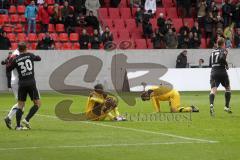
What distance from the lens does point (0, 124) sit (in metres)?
20.1

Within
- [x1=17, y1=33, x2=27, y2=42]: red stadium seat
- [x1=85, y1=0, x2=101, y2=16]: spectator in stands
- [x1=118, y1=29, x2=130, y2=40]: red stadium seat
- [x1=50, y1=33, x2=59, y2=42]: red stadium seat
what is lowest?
[x1=118, y1=29, x2=130, y2=40]: red stadium seat

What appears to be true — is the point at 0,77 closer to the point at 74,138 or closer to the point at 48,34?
the point at 48,34

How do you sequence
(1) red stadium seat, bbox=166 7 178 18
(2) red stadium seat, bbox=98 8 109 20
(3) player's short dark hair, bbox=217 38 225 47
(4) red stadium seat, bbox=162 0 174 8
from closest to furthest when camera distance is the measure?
1. (3) player's short dark hair, bbox=217 38 225 47
2. (2) red stadium seat, bbox=98 8 109 20
3. (1) red stadium seat, bbox=166 7 178 18
4. (4) red stadium seat, bbox=162 0 174 8

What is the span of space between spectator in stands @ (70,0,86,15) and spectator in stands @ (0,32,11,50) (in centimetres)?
499

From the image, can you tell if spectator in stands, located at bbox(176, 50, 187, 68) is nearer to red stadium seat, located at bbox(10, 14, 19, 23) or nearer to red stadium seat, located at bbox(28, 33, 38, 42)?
red stadium seat, located at bbox(28, 33, 38, 42)

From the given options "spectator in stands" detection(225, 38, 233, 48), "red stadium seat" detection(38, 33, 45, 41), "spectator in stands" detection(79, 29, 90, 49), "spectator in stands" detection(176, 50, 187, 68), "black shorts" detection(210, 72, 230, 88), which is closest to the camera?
"black shorts" detection(210, 72, 230, 88)

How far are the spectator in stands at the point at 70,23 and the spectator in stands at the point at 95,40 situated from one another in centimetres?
140

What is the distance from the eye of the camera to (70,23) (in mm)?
40750

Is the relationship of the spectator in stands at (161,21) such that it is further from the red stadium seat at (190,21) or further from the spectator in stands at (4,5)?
the spectator in stands at (4,5)

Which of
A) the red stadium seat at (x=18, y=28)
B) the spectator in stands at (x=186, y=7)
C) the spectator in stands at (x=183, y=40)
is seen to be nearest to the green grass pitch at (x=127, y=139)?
the red stadium seat at (x=18, y=28)

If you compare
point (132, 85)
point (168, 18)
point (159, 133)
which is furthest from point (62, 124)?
point (168, 18)

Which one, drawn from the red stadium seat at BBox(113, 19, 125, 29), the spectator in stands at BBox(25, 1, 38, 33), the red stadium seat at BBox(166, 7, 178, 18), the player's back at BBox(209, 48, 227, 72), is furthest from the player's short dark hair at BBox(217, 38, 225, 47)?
the red stadium seat at BBox(166, 7, 178, 18)

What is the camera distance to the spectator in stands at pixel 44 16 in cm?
4006

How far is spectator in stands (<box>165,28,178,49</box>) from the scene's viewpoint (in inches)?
1629
